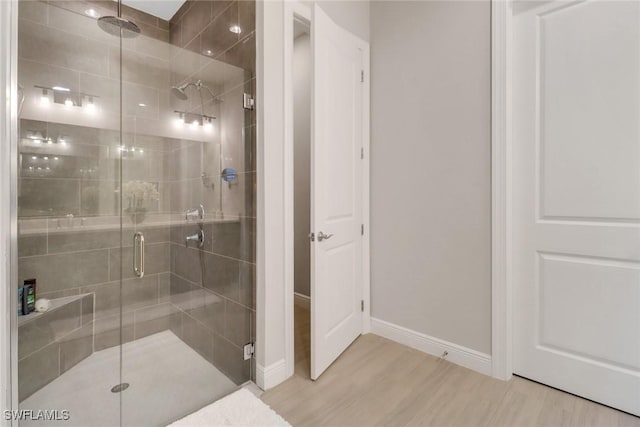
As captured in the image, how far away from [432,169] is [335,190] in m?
0.72

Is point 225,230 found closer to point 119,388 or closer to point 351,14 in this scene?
point 119,388

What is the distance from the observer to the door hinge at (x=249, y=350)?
186cm

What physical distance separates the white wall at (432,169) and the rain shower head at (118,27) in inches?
66.6

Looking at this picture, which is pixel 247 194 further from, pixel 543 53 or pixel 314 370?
pixel 543 53

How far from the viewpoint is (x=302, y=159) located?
327 centimetres

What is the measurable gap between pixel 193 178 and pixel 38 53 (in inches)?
35.6

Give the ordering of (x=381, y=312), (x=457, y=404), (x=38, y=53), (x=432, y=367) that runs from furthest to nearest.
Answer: (x=381, y=312)
(x=432, y=367)
(x=457, y=404)
(x=38, y=53)

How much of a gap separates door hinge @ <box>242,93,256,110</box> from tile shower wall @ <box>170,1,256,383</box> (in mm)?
24

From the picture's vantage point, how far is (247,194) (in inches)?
74.0

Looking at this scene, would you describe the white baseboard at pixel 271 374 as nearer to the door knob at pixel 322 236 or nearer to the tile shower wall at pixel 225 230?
the tile shower wall at pixel 225 230

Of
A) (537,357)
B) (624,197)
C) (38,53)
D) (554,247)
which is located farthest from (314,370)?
(38,53)

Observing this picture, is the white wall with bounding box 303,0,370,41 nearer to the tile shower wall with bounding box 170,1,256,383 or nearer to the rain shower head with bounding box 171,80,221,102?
the tile shower wall with bounding box 170,1,256,383

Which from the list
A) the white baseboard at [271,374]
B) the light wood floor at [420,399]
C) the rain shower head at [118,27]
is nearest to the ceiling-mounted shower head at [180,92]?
the rain shower head at [118,27]

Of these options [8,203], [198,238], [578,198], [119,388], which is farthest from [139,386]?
[578,198]
